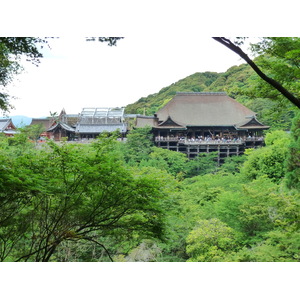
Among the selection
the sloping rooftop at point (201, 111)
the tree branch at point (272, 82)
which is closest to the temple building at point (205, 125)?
the sloping rooftop at point (201, 111)

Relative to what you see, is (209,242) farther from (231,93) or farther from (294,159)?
(231,93)

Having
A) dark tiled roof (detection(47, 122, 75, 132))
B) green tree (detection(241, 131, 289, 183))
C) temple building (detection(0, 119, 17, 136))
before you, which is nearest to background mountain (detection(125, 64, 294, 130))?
green tree (detection(241, 131, 289, 183))

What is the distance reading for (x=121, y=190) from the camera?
2.57 m

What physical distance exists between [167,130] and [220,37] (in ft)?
3.26

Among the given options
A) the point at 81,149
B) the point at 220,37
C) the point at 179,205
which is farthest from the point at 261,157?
the point at 81,149

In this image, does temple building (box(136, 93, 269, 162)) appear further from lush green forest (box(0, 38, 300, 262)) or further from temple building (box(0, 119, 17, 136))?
temple building (box(0, 119, 17, 136))

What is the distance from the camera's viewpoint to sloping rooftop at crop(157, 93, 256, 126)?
3000mm

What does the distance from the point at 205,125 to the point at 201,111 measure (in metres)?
0.17

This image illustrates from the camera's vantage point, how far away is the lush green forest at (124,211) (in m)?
2.54

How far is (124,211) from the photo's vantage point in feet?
A: 8.54

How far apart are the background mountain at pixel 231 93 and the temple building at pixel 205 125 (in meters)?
0.06

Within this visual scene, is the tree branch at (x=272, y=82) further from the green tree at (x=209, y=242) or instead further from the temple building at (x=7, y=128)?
the temple building at (x=7, y=128)

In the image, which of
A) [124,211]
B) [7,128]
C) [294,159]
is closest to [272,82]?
[294,159]
